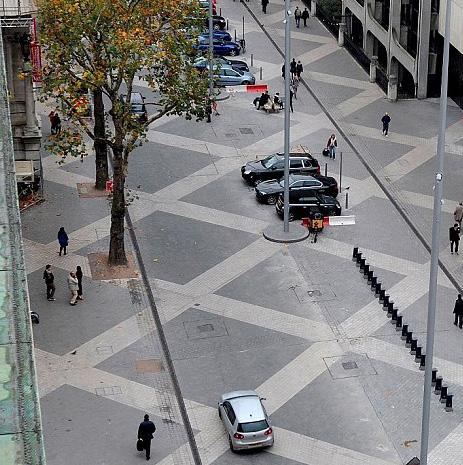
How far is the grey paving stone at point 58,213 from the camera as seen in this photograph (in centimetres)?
4719

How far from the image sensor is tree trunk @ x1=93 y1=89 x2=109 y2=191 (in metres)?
48.3

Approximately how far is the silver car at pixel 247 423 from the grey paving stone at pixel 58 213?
14.9 meters

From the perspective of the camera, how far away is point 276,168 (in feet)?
170

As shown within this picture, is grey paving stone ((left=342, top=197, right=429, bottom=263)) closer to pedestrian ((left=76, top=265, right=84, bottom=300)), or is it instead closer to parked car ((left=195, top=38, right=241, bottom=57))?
pedestrian ((left=76, top=265, right=84, bottom=300))

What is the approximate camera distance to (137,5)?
1634 inches

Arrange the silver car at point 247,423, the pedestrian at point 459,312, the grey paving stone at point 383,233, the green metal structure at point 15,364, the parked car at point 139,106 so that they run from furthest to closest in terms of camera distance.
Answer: the parked car at point 139,106, the grey paving stone at point 383,233, the pedestrian at point 459,312, the silver car at point 247,423, the green metal structure at point 15,364

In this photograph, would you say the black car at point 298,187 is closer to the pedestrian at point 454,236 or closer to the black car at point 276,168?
the black car at point 276,168

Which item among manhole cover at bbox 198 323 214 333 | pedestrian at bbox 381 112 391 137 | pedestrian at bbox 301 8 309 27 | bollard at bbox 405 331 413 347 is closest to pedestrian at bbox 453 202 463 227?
bollard at bbox 405 331 413 347

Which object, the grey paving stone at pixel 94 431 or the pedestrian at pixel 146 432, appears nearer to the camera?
the pedestrian at pixel 146 432

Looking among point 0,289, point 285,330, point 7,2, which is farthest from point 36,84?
point 0,289

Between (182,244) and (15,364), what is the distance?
30564 mm

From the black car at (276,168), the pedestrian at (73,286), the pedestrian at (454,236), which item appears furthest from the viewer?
the black car at (276,168)

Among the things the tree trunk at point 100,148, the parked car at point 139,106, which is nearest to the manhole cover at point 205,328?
the tree trunk at point 100,148

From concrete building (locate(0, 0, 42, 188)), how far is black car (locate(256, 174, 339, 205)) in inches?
382
